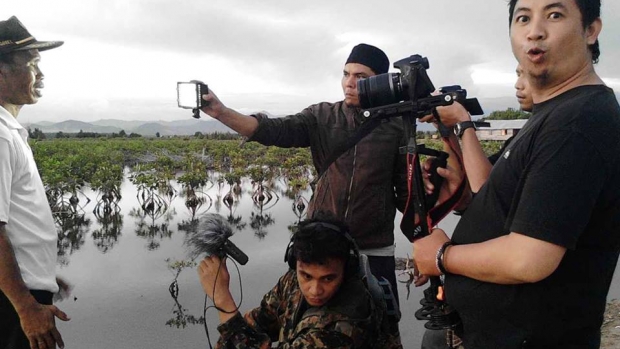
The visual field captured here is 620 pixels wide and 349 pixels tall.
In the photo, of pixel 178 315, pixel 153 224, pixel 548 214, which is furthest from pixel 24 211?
pixel 153 224

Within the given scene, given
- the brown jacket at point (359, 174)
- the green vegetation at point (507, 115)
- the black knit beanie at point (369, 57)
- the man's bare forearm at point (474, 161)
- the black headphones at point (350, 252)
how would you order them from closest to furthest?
1. the man's bare forearm at point (474, 161)
2. the black headphones at point (350, 252)
3. the brown jacket at point (359, 174)
4. the black knit beanie at point (369, 57)
5. the green vegetation at point (507, 115)

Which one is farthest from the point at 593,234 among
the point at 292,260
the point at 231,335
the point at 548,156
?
the point at 231,335

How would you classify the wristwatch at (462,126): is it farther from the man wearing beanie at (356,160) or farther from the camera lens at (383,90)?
the man wearing beanie at (356,160)

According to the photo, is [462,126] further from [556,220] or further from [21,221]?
[21,221]

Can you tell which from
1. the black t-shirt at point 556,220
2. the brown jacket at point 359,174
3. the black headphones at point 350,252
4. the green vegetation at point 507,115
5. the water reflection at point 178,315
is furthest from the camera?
the green vegetation at point 507,115

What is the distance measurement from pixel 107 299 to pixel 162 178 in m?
8.71

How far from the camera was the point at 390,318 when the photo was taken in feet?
6.19

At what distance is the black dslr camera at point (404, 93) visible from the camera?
1576 mm

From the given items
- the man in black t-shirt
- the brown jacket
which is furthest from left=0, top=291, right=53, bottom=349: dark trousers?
the man in black t-shirt

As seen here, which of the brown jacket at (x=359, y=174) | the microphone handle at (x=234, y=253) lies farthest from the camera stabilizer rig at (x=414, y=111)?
the brown jacket at (x=359, y=174)

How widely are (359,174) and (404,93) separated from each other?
0.92 m

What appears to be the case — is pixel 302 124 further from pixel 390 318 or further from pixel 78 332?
pixel 78 332

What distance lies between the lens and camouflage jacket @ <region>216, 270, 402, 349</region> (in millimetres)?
1589

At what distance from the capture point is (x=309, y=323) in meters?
1.62
